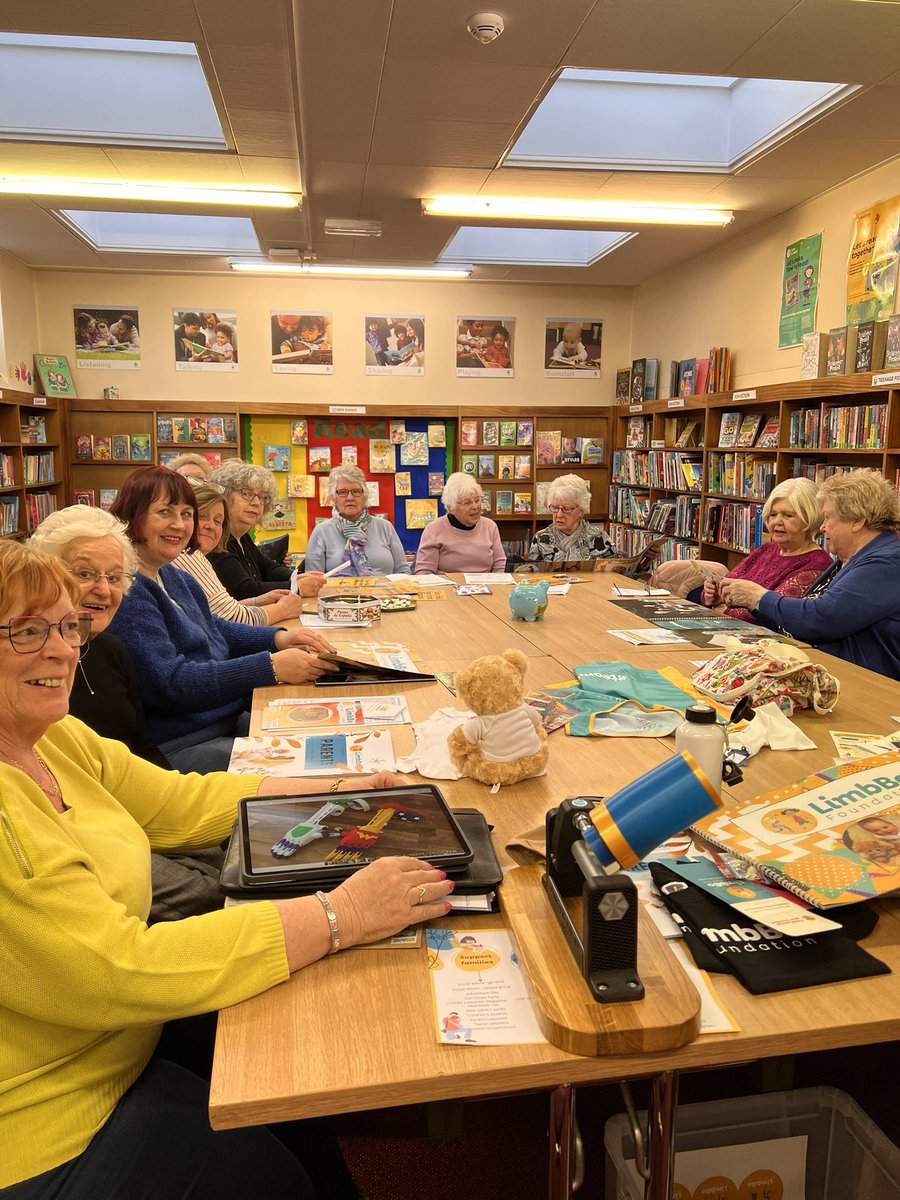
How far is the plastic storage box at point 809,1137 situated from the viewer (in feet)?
4.54

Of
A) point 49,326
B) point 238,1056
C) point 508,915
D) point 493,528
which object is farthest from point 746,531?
point 49,326

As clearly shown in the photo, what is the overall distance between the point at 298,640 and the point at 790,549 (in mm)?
2457

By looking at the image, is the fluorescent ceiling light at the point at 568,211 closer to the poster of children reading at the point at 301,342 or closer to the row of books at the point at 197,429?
the poster of children reading at the point at 301,342

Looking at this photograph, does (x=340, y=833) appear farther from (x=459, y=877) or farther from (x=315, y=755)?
(x=315, y=755)

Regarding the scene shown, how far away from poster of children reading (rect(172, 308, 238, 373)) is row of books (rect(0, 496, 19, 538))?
192 cm

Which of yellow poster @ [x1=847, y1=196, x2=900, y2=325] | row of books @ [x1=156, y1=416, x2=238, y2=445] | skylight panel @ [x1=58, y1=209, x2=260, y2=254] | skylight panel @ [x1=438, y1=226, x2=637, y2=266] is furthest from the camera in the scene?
row of books @ [x1=156, y1=416, x2=238, y2=445]

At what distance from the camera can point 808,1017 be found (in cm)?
101

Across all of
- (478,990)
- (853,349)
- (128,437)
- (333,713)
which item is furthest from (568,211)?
(478,990)

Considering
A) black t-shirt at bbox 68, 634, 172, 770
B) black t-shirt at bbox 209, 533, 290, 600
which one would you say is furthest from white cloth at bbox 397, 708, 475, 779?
black t-shirt at bbox 209, 533, 290, 600

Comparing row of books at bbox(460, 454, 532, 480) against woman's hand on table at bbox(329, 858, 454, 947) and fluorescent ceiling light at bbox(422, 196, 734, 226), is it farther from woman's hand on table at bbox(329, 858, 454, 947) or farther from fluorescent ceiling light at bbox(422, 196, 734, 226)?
woman's hand on table at bbox(329, 858, 454, 947)

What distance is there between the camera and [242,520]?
4359 mm

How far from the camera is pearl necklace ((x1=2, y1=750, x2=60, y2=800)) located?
1.15 meters

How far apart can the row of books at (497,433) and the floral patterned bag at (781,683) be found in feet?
18.3

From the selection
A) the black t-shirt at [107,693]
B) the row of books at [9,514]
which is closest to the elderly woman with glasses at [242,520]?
the black t-shirt at [107,693]
